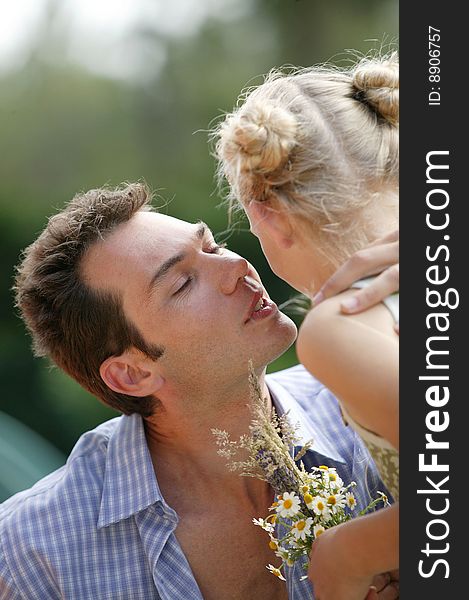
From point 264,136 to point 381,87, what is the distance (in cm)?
37

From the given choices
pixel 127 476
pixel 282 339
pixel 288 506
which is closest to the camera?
pixel 288 506

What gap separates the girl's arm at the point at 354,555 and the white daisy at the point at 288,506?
0.09 meters

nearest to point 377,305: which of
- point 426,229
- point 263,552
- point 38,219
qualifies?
point 426,229

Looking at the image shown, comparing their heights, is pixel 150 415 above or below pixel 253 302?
below

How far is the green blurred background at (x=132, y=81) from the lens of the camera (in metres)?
7.38

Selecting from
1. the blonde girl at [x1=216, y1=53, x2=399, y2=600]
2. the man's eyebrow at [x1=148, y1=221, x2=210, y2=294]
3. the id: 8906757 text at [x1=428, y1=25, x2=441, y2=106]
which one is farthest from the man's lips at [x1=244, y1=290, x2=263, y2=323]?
the id: 8906757 text at [x1=428, y1=25, x2=441, y2=106]

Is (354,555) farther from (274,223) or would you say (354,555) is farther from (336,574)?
(274,223)

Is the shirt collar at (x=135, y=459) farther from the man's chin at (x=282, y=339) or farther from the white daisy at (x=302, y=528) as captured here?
the white daisy at (x=302, y=528)

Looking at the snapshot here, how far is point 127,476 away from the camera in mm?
2809

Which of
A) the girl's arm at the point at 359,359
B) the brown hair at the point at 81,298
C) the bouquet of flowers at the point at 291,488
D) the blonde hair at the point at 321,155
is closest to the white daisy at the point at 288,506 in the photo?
the bouquet of flowers at the point at 291,488

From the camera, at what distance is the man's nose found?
2.65 m

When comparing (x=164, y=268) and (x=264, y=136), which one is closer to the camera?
(x=264, y=136)

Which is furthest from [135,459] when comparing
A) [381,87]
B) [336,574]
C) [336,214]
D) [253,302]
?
[381,87]

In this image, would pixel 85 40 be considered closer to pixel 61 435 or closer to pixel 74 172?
pixel 74 172
